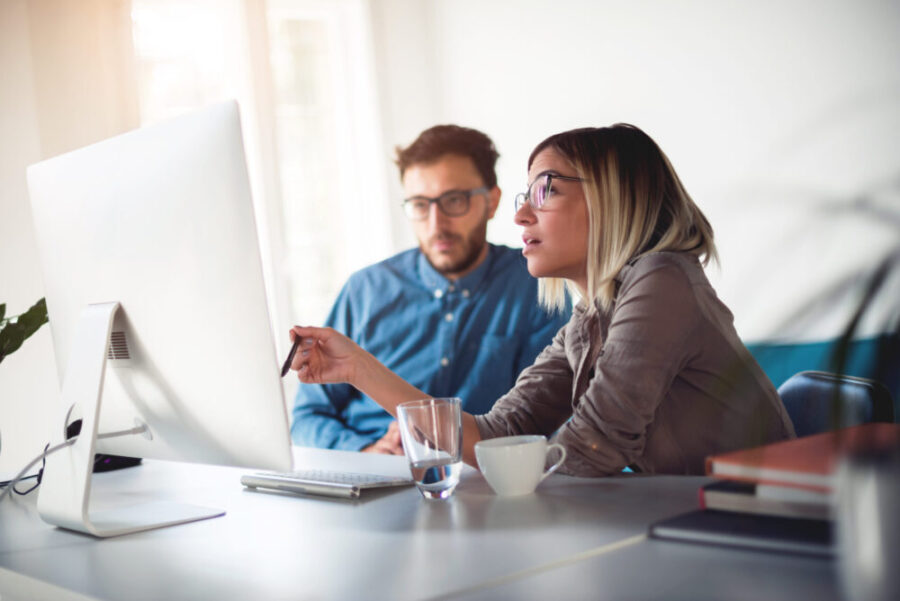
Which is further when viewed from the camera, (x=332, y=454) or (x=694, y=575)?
(x=332, y=454)

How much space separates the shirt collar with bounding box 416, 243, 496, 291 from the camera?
2.40 meters

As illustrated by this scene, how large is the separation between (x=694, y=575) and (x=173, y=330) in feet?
2.16

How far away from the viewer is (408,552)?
0.79 meters

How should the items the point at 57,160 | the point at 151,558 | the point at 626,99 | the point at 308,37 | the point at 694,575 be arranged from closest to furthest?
1. the point at 694,575
2. the point at 151,558
3. the point at 57,160
4. the point at 626,99
5. the point at 308,37

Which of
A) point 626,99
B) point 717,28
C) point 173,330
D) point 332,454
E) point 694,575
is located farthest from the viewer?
point 626,99

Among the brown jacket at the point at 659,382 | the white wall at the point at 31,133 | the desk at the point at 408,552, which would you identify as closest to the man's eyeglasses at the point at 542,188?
the brown jacket at the point at 659,382

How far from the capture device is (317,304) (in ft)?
12.0

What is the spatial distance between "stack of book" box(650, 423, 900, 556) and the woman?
1.06ft

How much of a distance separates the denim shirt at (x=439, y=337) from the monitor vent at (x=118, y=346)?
118 centimetres

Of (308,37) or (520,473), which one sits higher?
(308,37)

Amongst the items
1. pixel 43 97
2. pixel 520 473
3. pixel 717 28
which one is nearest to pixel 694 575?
pixel 520 473

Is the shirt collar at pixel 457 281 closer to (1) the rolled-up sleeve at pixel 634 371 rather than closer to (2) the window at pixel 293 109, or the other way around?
(2) the window at pixel 293 109

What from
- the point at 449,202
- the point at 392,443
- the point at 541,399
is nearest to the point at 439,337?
the point at 449,202

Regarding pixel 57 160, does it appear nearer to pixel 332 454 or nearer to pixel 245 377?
pixel 245 377
